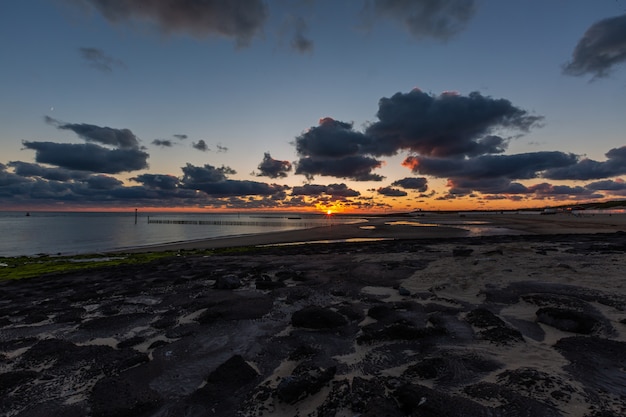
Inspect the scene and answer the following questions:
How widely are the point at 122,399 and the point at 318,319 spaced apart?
5.00 meters

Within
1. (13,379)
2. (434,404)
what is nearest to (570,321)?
(434,404)

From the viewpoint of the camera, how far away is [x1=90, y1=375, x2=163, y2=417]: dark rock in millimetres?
5512

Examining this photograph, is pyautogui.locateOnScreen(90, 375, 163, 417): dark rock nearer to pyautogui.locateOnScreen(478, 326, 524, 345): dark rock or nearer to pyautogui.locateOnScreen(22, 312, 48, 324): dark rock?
pyautogui.locateOnScreen(22, 312, 48, 324): dark rock

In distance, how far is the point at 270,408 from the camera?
5371 millimetres

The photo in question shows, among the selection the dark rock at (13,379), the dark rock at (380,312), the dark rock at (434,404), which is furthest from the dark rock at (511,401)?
the dark rock at (13,379)

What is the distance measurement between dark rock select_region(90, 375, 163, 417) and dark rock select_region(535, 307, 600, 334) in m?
9.50

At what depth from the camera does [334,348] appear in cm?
757

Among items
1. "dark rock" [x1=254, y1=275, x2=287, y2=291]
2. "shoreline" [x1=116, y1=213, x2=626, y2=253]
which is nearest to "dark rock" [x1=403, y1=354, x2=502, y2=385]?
"dark rock" [x1=254, y1=275, x2=287, y2=291]

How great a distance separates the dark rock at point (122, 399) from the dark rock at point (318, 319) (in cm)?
416

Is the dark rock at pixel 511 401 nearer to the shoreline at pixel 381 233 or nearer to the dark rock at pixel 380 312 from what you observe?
the dark rock at pixel 380 312

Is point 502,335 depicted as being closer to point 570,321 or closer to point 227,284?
point 570,321

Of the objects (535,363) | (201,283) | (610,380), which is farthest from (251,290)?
(610,380)

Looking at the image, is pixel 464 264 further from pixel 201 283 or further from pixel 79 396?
pixel 79 396

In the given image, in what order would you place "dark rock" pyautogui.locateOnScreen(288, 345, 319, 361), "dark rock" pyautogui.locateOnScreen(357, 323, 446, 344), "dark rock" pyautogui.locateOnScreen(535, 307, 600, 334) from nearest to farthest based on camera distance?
1. "dark rock" pyautogui.locateOnScreen(288, 345, 319, 361)
2. "dark rock" pyautogui.locateOnScreen(535, 307, 600, 334)
3. "dark rock" pyautogui.locateOnScreen(357, 323, 446, 344)
